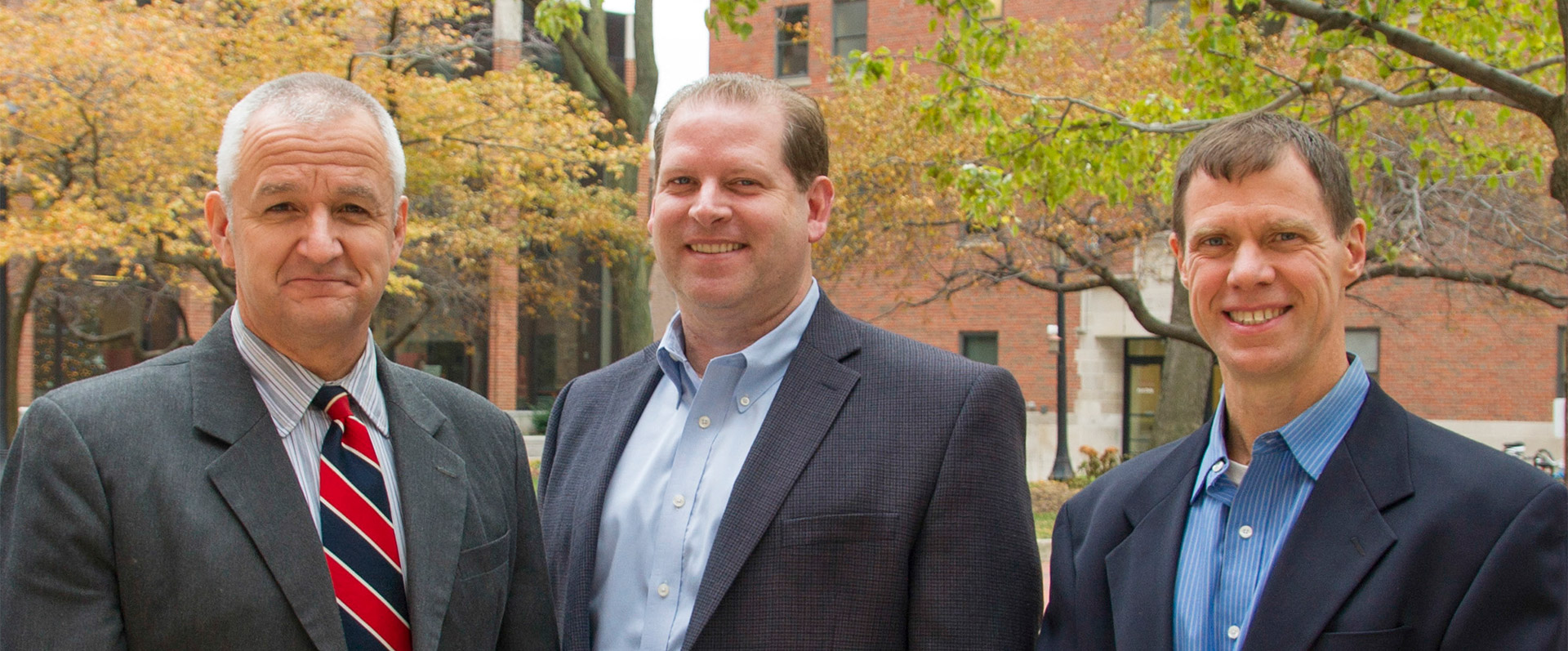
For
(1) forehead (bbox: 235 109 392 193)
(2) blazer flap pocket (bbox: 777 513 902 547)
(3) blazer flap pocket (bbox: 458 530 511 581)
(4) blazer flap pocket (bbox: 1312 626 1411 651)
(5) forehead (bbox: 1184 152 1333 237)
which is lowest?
(4) blazer flap pocket (bbox: 1312 626 1411 651)

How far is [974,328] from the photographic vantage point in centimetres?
2850

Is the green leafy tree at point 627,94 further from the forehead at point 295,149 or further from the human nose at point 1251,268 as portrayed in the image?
the human nose at point 1251,268

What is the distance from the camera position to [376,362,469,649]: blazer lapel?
229cm

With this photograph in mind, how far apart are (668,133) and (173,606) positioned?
4.81 ft

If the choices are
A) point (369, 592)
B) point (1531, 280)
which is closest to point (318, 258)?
point (369, 592)

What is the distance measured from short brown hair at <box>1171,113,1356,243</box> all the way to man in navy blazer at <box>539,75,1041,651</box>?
2.15 feet

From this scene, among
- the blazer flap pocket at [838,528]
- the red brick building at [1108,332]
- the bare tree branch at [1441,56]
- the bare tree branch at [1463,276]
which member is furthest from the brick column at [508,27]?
the blazer flap pocket at [838,528]

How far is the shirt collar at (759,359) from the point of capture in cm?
288

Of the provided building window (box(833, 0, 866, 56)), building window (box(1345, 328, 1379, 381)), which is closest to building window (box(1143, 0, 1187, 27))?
building window (box(833, 0, 866, 56))

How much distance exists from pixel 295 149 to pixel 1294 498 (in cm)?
203

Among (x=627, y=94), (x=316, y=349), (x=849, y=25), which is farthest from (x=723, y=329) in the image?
(x=849, y=25)

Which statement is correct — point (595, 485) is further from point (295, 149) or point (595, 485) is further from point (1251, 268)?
point (1251, 268)

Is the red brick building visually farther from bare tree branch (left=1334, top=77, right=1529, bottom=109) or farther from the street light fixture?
the street light fixture

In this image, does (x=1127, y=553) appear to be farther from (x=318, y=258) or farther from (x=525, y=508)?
(x=318, y=258)
